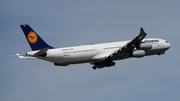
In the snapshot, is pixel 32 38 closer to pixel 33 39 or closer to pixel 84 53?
pixel 33 39

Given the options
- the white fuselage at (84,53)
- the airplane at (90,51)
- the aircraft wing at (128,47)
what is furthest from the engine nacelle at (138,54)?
the white fuselage at (84,53)

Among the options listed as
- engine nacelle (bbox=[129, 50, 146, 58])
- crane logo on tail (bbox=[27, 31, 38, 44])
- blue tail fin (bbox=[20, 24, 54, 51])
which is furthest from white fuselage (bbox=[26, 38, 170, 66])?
crane logo on tail (bbox=[27, 31, 38, 44])

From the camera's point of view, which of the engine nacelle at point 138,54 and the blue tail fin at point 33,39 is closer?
the blue tail fin at point 33,39

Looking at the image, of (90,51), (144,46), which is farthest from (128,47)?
(90,51)

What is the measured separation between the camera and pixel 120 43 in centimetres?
8456

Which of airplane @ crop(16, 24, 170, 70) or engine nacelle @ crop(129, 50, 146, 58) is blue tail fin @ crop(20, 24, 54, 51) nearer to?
airplane @ crop(16, 24, 170, 70)

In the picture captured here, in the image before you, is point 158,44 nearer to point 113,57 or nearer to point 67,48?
point 113,57

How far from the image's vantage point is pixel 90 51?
8075 centimetres

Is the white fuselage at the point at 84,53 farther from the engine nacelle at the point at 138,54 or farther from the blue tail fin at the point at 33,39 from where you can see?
the blue tail fin at the point at 33,39

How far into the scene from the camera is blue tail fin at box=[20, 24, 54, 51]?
78062 mm

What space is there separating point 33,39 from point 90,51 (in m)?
9.50

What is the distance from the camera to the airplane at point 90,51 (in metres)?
77.8

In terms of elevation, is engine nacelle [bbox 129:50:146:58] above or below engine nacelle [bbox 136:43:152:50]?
below

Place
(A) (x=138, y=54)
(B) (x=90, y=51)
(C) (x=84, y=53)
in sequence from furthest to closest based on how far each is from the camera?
(A) (x=138, y=54) → (B) (x=90, y=51) → (C) (x=84, y=53)
